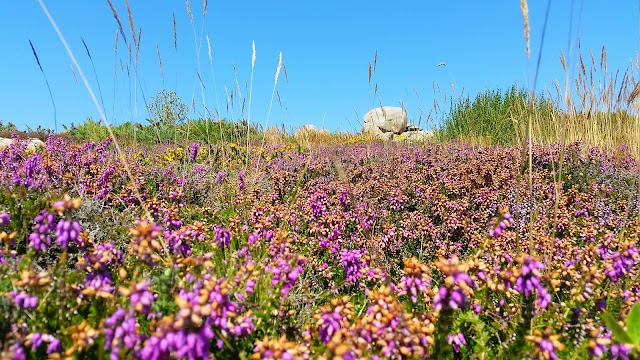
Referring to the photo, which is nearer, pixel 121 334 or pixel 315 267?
pixel 121 334

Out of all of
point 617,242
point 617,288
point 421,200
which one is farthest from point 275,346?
point 421,200

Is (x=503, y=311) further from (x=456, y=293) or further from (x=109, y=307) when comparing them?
(x=109, y=307)

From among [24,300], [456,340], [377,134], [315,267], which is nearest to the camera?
[24,300]

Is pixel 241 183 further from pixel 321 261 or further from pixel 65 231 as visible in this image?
pixel 65 231

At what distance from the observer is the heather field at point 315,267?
1745mm

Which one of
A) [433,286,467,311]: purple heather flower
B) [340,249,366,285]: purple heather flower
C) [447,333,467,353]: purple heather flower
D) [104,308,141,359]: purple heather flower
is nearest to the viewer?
[104,308,141,359]: purple heather flower

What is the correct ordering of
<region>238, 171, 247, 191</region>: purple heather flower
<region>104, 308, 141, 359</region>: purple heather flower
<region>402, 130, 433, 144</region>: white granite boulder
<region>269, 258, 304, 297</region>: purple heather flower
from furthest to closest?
1. <region>402, 130, 433, 144</region>: white granite boulder
2. <region>238, 171, 247, 191</region>: purple heather flower
3. <region>269, 258, 304, 297</region>: purple heather flower
4. <region>104, 308, 141, 359</region>: purple heather flower

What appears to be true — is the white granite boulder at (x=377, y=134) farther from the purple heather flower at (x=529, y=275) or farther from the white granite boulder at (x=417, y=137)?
the purple heather flower at (x=529, y=275)

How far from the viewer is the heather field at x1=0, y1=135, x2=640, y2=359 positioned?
1.75 metres

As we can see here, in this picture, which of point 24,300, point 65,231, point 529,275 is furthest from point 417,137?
point 24,300

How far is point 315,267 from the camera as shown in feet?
11.7

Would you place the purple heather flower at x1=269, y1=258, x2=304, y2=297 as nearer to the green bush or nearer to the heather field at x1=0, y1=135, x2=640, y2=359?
the heather field at x1=0, y1=135, x2=640, y2=359

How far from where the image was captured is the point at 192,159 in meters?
7.70

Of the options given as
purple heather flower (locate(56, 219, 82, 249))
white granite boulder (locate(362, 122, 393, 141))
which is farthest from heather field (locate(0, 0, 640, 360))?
white granite boulder (locate(362, 122, 393, 141))
